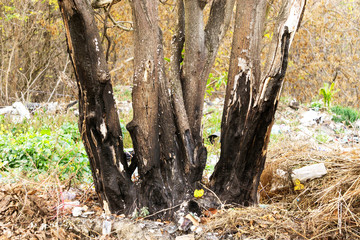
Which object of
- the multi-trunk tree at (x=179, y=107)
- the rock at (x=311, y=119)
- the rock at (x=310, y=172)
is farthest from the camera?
the rock at (x=311, y=119)

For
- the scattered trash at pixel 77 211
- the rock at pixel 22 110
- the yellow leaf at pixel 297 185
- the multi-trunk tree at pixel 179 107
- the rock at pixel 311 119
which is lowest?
the rock at pixel 311 119

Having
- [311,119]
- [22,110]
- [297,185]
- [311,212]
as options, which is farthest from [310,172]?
[22,110]

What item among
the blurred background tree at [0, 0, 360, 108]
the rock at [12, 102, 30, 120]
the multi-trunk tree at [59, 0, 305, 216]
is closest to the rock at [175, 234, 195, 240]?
the multi-trunk tree at [59, 0, 305, 216]

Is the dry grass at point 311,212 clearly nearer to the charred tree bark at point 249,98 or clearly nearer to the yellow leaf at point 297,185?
the yellow leaf at point 297,185

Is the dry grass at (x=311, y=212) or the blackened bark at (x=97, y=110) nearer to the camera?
the blackened bark at (x=97, y=110)

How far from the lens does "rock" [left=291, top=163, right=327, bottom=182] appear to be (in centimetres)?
298

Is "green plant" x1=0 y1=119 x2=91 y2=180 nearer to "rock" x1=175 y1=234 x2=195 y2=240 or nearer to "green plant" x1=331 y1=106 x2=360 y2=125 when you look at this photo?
"rock" x1=175 y1=234 x2=195 y2=240

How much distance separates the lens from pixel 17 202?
103 inches

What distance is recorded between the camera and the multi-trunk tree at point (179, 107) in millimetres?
2293

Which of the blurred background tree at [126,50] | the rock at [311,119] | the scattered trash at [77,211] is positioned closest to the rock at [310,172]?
the scattered trash at [77,211]

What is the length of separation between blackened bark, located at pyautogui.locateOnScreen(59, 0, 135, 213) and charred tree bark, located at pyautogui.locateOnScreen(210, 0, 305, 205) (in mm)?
811

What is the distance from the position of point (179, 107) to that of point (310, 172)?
1413 millimetres

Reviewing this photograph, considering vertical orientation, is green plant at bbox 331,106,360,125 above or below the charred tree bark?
below

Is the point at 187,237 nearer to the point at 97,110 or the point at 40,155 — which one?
the point at 97,110
